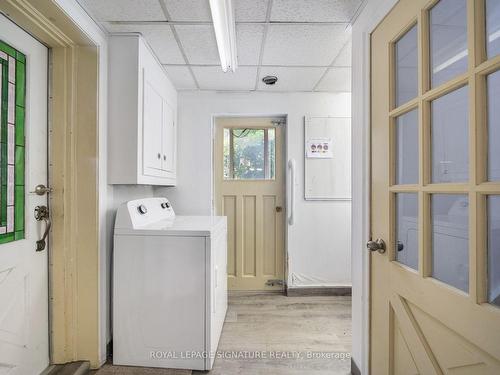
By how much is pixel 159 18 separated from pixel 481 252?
6.33ft

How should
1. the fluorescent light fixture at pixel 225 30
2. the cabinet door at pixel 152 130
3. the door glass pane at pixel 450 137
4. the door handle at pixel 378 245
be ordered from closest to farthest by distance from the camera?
the door glass pane at pixel 450 137, the door handle at pixel 378 245, the fluorescent light fixture at pixel 225 30, the cabinet door at pixel 152 130

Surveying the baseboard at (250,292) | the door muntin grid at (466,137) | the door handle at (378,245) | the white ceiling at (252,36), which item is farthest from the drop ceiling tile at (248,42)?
the baseboard at (250,292)

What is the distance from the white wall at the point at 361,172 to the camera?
1.45 metres

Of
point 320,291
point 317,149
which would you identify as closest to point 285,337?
point 320,291

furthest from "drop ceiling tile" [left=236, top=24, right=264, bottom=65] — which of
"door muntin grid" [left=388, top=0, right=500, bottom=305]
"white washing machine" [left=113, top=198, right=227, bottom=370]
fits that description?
"white washing machine" [left=113, top=198, right=227, bottom=370]

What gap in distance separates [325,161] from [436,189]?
2.00 metres

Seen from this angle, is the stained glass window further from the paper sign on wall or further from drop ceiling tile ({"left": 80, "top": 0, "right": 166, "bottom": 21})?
the paper sign on wall

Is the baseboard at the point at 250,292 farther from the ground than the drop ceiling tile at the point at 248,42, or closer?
closer

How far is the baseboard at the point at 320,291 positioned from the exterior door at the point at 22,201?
82.5 inches

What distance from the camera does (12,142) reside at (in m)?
1.41

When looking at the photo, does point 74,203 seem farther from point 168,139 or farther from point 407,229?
point 407,229

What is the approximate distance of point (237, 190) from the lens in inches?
121

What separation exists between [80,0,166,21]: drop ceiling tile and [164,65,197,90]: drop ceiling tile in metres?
0.68

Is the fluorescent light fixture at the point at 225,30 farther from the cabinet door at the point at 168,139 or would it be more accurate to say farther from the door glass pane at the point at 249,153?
the door glass pane at the point at 249,153
